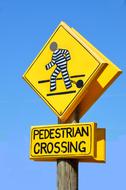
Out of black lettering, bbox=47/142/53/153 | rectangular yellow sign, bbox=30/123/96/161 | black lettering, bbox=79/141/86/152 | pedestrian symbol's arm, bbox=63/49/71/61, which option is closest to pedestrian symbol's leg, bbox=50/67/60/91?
pedestrian symbol's arm, bbox=63/49/71/61

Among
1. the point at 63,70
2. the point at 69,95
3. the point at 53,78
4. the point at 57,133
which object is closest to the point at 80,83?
the point at 69,95

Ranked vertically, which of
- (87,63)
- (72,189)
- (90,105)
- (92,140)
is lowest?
(72,189)

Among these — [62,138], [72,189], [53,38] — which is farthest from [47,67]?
[72,189]

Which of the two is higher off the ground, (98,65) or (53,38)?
(53,38)

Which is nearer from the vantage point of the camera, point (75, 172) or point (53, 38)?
point (75, 172)

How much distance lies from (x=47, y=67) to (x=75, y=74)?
0.47 m

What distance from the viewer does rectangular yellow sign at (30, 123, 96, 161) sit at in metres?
6.49

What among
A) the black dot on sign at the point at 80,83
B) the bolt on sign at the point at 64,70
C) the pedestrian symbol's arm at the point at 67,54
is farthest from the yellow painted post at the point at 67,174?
the pedestrian symbol's arm at the point at 67,54

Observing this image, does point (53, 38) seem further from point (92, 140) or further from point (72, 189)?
point (72, 189)

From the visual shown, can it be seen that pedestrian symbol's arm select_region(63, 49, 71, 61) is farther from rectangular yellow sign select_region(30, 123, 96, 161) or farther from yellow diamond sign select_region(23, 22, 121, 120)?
rectangular yellow sign select_region(30, 123, 96, 161)

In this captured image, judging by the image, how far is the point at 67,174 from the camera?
6555 millimetres

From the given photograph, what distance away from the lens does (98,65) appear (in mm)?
6566

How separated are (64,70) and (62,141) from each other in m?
0.88

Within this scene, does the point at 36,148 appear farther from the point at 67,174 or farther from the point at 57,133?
the point at 67,174
